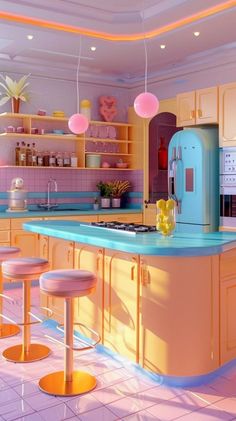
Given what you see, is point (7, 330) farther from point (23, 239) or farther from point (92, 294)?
A: point (23, 239)

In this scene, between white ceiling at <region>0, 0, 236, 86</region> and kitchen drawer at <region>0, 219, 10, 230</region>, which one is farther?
kitchen drawer at <region>0, 219, 10, 230</region>

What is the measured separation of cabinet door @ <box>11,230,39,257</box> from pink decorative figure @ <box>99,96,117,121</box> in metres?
2.18

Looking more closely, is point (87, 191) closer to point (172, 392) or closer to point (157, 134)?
point (157, 134)

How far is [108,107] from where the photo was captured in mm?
7039

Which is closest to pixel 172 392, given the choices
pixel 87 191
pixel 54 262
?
pixel 54 262

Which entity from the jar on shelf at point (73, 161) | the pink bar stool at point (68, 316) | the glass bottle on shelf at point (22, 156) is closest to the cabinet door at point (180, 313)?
the pink bar stool at point (68, 316)

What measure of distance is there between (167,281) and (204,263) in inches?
10.7

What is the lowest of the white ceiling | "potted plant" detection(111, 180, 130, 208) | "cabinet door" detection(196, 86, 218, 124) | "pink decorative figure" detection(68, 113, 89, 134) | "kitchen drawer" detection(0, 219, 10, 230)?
"kitchen drawer" detection(0, 219, 10, 230)

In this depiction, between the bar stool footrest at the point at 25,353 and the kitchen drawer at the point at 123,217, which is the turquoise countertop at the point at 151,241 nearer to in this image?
the bar stool footrest at the point at 25,353

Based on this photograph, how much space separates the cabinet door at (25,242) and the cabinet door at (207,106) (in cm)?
247

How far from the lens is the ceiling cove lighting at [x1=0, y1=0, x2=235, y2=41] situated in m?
4.55

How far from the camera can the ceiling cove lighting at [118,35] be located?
14.9 feet

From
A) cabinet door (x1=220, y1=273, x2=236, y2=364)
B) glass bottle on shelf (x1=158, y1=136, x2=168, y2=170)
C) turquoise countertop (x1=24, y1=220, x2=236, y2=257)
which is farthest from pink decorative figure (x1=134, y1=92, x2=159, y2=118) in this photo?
glass bottle on shelf (x1=158, y1=136, x2=168, y2=170)

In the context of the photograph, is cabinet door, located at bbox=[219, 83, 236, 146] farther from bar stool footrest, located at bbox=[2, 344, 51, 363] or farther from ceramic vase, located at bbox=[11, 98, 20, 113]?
bar stool footrest, located at bbox=[2, 344, 51, 363]
